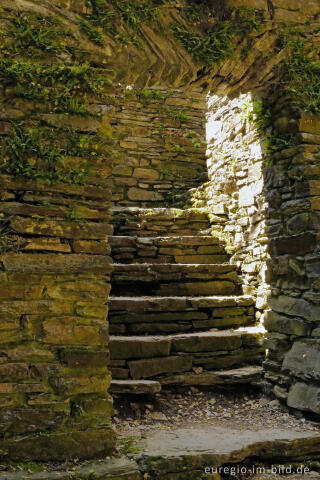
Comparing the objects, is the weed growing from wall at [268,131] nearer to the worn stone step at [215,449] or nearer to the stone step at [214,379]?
the stone step at [214,379]

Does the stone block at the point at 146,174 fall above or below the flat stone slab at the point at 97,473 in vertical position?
above

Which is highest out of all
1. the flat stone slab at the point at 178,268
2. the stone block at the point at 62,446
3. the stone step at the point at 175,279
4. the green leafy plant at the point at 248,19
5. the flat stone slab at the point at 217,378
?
the green leafy plant at the point at 248,19

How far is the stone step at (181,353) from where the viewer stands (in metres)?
3.61

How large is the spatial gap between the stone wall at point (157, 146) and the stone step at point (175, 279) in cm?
A: 223

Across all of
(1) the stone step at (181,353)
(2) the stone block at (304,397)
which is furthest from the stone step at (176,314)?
(2) the stone block at (304,397)

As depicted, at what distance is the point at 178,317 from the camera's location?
4145 mm

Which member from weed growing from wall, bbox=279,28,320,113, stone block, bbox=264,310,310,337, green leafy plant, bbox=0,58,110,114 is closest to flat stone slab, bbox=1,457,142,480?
stone block, bbox=264,310,310,337

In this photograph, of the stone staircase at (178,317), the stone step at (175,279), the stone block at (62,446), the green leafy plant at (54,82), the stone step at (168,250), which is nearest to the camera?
the stone block at (62,446)

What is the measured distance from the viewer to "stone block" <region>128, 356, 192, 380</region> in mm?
3592

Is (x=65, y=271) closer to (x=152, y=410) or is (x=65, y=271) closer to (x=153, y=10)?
(x=152, y=410)

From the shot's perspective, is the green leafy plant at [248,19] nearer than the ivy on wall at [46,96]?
No

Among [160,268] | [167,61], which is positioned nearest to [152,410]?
[160,268]

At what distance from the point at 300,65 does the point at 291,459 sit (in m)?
3.18

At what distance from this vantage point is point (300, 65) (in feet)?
12.5
